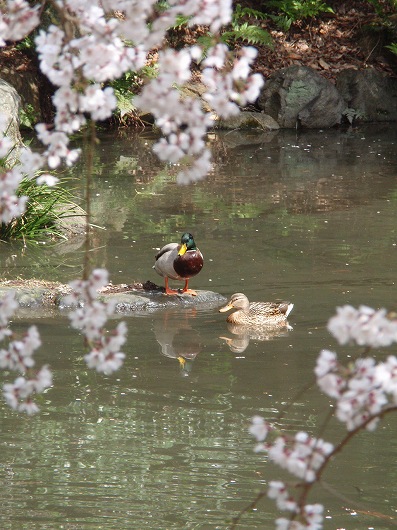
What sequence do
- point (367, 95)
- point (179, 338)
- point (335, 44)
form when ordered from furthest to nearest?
1. point (335, 44)
2. point (367, 95)
3. point (179, 338)

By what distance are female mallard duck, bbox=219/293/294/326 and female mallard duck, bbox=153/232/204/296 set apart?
67 cm

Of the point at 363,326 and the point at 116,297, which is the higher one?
the point at 116,297

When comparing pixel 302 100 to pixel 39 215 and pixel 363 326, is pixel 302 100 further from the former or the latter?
pixel 363 326

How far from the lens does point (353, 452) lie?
471cm

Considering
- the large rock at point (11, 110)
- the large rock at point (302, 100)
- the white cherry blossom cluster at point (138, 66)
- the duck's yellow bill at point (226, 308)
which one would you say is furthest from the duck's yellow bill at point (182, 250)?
the large rock at point (302, 100)

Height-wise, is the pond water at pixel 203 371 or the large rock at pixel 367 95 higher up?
the large rock at pixel 367 95

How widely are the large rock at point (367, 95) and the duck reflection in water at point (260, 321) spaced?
36.2ft

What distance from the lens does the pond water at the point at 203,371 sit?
420 centimetres

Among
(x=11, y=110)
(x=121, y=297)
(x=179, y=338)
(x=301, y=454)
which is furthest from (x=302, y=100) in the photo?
(x=301, y=454)

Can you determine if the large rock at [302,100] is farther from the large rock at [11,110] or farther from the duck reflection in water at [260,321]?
the duck reflection in water at [260,321]

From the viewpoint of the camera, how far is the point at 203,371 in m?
5.93

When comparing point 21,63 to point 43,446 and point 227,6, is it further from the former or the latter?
point 227,6

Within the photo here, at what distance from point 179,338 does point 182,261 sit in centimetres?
93

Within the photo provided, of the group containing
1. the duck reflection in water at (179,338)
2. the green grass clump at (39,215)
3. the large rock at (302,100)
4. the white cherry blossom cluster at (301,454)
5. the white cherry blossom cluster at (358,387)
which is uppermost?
the large rock at (302,100)
